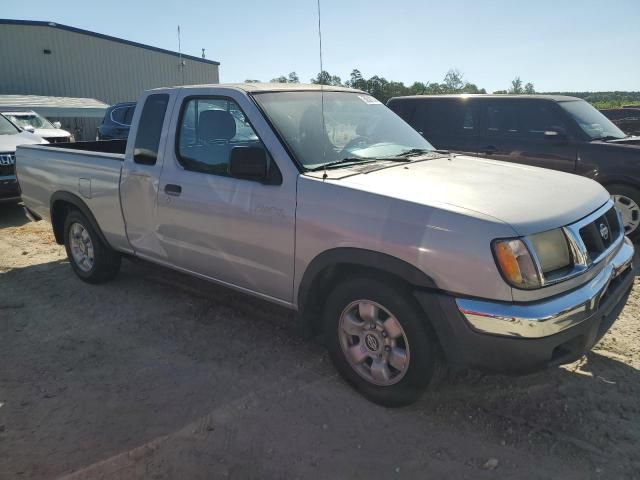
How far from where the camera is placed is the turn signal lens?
238cm

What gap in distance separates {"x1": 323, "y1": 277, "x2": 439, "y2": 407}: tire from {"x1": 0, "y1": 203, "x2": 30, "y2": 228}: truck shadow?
6969 mm

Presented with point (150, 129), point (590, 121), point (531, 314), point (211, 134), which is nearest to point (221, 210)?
point (211, 134)

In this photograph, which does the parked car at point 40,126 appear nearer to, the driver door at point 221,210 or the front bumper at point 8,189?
the front bumper at point 8,189

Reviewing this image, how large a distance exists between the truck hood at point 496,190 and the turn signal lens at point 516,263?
8 centimetres

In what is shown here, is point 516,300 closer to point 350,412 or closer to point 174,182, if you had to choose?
point 350,412

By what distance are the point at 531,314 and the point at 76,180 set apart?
171 inches

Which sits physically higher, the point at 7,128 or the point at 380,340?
the point at 7,128

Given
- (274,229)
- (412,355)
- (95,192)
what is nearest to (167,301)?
(95,192)

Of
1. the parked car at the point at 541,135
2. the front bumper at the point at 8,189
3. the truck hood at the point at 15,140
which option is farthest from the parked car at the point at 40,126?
the parked car at the point at 541,135

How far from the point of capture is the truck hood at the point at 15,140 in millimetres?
8212

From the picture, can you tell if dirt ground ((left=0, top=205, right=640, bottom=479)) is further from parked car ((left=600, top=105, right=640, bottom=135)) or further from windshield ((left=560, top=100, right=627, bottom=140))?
parked car ((left=600, top=105, right=640, bottom=135))

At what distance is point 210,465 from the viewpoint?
2.55 m

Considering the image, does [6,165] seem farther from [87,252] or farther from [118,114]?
[118,114]

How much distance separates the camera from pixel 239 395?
315cm
